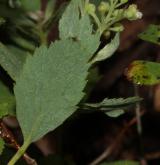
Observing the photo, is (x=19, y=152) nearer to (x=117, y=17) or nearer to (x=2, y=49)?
(x=2, y=49)

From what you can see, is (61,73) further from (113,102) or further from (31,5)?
(31,5)

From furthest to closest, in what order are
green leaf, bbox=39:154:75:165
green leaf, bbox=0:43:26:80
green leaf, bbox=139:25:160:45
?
1. green leaf, bbox=39:154:75:165
2. green leaf, bbox=139:25:160:45
3. green leaf, bbox=0:43:26:80

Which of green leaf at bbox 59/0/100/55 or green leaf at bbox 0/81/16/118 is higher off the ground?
green leaf at bbox 59/0/100/55

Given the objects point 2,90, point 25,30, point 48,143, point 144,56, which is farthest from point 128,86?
point 2,90

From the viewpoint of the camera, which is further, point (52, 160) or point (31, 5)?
point (31, 5)

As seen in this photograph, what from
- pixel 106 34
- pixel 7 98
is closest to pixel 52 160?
pixel 7 98

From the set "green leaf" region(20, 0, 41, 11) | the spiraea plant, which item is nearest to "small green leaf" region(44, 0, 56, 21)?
"green leaf" region(20, 0, 41, 11)

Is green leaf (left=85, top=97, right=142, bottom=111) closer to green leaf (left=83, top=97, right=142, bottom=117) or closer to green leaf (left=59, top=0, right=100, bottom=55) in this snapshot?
green leaf (left=83, top=97, right=142, bottom=117)
